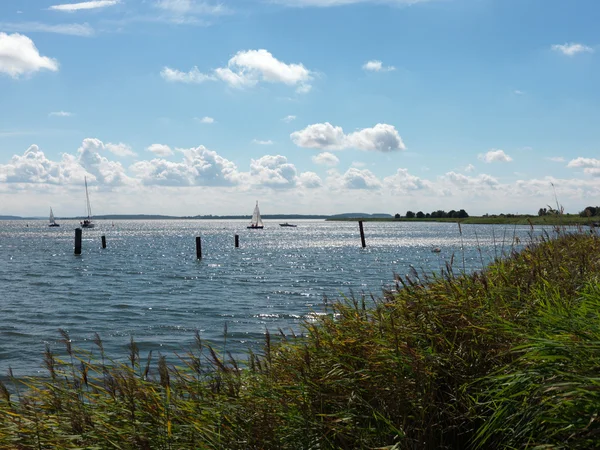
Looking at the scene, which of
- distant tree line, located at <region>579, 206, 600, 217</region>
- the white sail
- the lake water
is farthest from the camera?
the white sail

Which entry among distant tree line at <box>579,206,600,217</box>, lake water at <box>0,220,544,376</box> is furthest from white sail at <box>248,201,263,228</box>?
distant tree line at <box>579,206,600,217</box>

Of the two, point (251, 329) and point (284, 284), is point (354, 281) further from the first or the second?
point (251, 329)

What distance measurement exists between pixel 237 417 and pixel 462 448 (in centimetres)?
182

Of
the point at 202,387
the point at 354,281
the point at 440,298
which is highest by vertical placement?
the point at 440,298

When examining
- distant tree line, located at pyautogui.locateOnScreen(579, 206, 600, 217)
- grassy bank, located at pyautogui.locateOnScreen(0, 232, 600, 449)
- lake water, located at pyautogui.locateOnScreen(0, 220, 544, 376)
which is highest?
distant tree line, located at pyautogui.locateOnScreen(579, 206, 600, 217)

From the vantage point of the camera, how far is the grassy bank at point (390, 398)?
3781mm

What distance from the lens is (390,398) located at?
4.45 metres


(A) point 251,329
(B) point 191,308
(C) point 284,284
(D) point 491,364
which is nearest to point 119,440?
(D) point 491,364

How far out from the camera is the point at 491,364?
471 cm

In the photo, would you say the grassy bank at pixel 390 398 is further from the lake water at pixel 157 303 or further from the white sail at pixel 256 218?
the white sail at pixel 256 218

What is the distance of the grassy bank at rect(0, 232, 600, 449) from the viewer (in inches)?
149

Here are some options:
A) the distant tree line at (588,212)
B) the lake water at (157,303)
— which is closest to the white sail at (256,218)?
the lake water at (157,303)

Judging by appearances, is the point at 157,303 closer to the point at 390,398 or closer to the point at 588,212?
the point at 588,212

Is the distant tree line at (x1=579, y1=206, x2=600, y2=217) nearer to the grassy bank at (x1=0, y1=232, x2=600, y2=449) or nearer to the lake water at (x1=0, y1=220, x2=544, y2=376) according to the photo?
the lake water at (x1=0, y1=220, x2=544, y2=376)
